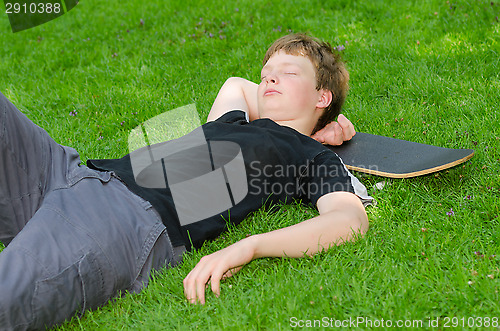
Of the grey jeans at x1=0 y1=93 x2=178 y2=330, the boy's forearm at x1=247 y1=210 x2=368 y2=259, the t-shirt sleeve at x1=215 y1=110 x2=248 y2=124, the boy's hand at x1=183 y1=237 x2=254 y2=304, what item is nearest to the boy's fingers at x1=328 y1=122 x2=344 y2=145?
the t-shirt sleeve at x1=215 y1=110 x2=248 y2=124

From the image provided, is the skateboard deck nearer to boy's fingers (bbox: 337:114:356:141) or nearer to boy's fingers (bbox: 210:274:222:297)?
boy's fingers (bbox: 337:114:356:141)

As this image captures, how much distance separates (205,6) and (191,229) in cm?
473

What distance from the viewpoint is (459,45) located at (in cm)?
473

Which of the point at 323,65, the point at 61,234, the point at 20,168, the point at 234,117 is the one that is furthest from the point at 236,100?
the point at 61,234

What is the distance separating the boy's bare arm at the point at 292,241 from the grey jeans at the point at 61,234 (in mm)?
311

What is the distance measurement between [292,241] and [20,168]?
136 centimetres

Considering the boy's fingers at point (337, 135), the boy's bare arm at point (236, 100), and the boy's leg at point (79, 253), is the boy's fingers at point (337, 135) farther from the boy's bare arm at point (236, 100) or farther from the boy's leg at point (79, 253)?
the boy's leg at point (79, 253)

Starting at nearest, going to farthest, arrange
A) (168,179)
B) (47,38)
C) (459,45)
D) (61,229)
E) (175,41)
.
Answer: (61,229), (168,179), (459,45), (175,41), (47,38)

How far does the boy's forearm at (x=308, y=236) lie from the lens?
7.48 feet

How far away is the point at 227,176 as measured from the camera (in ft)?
8.61

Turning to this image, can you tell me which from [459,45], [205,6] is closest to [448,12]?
[459,45]

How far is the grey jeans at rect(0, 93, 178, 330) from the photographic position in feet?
6.49

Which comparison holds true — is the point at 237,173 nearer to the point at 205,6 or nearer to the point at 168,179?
the point at 168,179

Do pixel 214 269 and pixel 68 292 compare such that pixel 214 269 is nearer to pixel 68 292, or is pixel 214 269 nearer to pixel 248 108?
pixel 68 292
